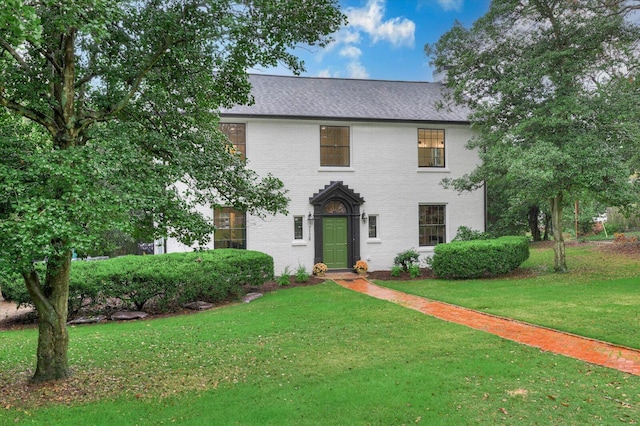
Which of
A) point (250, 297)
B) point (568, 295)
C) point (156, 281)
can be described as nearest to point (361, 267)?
point (250, 297)

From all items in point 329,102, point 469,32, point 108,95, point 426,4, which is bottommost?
point 108,95

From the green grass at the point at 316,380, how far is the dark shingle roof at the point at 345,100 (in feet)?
33.2

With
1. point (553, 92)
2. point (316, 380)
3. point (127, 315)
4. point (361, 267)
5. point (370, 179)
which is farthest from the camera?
point (370, 179)

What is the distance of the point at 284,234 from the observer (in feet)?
55.7

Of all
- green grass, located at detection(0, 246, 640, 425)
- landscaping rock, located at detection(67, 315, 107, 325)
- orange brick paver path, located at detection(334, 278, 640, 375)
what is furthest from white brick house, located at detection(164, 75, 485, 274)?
green grass, located at detection(0, 246, 640, 425)

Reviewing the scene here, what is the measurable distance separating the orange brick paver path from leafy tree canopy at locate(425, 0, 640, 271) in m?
4.74

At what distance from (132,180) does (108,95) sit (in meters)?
1.90

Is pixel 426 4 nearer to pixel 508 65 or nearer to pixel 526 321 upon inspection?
pixel 508 65

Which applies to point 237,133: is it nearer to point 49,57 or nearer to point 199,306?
point 199,306

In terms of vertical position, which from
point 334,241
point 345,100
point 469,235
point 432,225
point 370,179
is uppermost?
point 345,100

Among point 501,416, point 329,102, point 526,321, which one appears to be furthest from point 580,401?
point 329,102

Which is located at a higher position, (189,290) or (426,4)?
(426,4)

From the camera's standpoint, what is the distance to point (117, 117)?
6.79 m

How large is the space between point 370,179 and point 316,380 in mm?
12659
